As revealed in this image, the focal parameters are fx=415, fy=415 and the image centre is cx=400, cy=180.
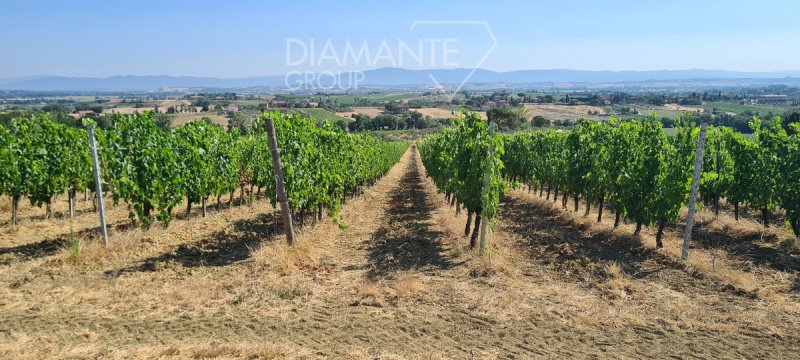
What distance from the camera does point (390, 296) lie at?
8203 mm

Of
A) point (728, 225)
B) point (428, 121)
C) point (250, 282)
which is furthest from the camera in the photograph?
point (428, 121)

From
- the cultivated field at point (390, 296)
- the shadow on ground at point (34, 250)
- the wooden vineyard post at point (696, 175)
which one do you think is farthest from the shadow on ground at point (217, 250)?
the wooden vineyard post at point (696, 175)

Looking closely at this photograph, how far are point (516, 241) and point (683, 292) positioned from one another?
16.5 ft

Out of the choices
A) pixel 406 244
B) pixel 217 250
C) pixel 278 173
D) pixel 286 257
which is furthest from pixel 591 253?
pixel 217 250

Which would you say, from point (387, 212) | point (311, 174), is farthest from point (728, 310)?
point (387, 212)

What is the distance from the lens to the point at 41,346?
5.84m

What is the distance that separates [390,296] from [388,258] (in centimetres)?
288

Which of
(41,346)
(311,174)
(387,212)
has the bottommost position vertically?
(387,212)

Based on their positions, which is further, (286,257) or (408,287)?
(286,257)

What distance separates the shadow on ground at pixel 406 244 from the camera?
34.1 feet

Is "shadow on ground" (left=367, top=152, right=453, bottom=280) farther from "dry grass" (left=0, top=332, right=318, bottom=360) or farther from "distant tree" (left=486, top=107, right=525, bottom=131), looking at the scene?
"distant tree" (left=486, top=107, right=525, bottom=131)

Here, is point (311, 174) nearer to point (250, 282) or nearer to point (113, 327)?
point (250, 282)

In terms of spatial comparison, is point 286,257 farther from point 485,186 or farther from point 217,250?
point 485,186

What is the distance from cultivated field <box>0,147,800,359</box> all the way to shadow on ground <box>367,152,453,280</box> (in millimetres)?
95
